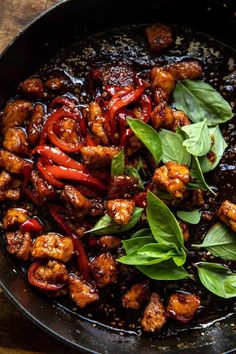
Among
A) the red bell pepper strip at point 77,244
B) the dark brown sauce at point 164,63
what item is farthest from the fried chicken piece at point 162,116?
the red bell pepper strip at point 77,244

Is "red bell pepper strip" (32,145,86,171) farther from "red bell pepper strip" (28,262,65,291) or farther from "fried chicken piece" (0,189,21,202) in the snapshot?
"red bell pepper strip" (28,262,65,291)

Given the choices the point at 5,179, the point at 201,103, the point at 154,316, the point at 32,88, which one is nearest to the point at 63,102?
the point at 32,88

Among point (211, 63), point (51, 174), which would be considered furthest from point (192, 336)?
Answer: point (211, 63)

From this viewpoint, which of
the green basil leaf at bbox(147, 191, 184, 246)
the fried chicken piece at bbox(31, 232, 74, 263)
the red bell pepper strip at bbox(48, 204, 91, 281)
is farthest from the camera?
the red bell pepper strip at bbox(48, 204, 91, 281)

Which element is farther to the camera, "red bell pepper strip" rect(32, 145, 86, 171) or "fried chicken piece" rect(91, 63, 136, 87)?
"fried chicken piece" rect(91, 63, 136, 87)

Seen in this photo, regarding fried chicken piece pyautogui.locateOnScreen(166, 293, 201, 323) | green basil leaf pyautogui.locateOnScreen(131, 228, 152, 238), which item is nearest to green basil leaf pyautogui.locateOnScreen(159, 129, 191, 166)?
green basil leaf pyautogui.locateOnScreen(131, 228, 152, 238)

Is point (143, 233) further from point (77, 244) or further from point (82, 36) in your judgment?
point (82, 36)
